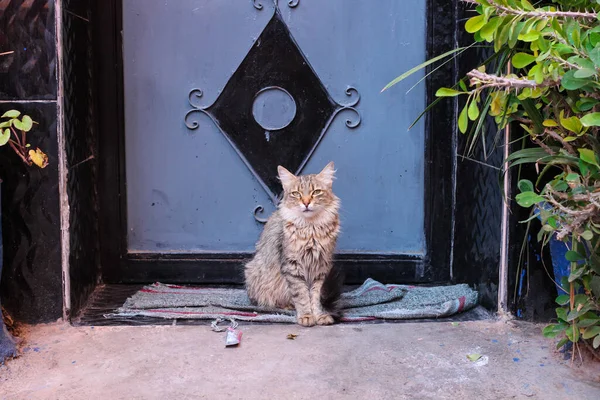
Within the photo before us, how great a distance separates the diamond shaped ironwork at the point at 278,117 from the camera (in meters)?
3.56

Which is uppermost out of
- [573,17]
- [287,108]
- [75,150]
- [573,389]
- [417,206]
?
[573,17]

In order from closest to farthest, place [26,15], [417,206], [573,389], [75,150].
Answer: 1. [573,389]
2. [26,15]
3. [75,150]
4. [417,206]

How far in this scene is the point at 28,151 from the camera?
2887 millimetres

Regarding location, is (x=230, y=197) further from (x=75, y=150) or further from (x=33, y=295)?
(x=33, y=295)

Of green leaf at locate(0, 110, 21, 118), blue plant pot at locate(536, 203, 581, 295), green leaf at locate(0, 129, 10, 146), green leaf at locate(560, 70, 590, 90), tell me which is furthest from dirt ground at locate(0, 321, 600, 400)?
green leaf at locate(560, 70, 590, 90)

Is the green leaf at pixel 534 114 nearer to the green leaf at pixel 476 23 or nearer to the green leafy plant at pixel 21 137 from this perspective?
the green leaf at pixel 476 23

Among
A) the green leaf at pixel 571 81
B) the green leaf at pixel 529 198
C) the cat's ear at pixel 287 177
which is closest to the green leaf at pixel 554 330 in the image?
the green leaf at pixel 529 198

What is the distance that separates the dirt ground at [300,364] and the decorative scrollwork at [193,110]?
3.93 ft

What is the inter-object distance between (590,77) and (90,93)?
2492mm

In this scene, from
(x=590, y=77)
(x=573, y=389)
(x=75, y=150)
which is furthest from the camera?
(x=75, y=150)

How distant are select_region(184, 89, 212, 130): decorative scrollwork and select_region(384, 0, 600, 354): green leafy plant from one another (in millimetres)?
1675

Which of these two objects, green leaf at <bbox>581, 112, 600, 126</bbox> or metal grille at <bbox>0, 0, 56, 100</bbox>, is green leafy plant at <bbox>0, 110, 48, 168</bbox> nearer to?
metal grille at <bbox>0, 0, 56, 100</bbox>

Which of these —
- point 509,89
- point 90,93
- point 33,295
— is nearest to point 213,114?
point 90,93

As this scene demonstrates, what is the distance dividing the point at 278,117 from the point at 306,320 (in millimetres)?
1203
